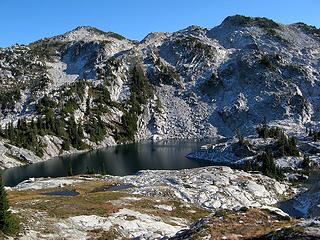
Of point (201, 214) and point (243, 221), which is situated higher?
point (243, 221)

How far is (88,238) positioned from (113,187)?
48881mm

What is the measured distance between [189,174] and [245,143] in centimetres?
7972

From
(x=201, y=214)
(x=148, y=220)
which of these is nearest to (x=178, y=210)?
(x=201, y=214)

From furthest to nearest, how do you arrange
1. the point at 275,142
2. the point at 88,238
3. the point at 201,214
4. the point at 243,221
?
the point at 275,142, the point at 201,214, the point at 88,238, the point at 243,221

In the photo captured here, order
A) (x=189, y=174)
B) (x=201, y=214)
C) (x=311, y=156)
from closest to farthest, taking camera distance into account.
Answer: (x=201, y=214)
(x=189, y=174)
(x=311, y=156)

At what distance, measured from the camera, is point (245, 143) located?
18725 centimetres

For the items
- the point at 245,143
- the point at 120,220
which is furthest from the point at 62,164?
the point at 120,220

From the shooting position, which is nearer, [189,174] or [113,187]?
[113,187]

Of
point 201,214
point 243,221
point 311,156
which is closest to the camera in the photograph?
point 243,221

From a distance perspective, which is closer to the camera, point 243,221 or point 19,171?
point 243,221

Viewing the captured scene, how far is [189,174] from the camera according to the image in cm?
11281

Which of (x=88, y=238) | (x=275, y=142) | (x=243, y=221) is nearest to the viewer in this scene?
(x=243, y=221)

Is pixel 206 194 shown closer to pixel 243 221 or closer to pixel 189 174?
pixel 189 174

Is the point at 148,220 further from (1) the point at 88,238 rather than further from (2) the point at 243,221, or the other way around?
(2) the point at 243,221
